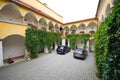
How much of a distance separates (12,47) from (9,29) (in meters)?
4.63

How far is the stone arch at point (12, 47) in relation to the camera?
42.2 ft

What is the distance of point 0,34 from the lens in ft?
30.6

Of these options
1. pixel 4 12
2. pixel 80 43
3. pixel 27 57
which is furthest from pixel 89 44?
pixel 4 12

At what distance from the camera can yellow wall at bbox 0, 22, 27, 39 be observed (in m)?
9.52

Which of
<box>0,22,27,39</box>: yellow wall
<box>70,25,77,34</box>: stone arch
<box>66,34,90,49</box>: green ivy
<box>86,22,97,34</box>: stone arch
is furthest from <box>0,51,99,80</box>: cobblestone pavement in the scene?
<box>70,25,77,34</box>: stone arch

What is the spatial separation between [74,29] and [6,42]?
18.6 meters

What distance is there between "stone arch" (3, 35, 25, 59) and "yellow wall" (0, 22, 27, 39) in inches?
118

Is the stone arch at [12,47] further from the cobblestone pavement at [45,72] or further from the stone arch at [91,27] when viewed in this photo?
the stone arch at [91,27]

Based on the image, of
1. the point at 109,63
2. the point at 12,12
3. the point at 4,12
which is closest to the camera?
the point at 109,63

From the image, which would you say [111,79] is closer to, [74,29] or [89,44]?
[89,44]

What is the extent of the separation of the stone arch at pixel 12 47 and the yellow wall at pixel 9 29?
301 centimetres

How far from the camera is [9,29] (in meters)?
10.2

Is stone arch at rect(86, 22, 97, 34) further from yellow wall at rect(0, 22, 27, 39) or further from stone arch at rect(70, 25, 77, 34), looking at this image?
yellow wall at rect(0, 22, 27, 39)

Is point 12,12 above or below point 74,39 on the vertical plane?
above
